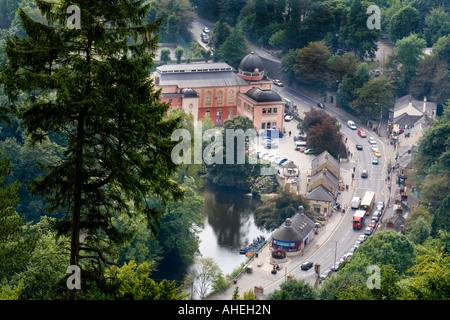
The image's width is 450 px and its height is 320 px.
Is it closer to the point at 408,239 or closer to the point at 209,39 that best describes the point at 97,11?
the point at 408,239

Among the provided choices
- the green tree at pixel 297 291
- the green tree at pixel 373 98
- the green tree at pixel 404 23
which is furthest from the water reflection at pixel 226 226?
the green tree at pixel 404 23

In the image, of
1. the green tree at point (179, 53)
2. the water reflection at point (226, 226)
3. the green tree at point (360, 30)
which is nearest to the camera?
the water reflection at point (226, 226)

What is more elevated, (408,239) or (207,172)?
(207,172)

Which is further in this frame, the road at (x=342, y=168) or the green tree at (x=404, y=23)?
the green tree at (x=404, y=23)

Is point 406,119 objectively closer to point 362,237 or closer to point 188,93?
point 188,93

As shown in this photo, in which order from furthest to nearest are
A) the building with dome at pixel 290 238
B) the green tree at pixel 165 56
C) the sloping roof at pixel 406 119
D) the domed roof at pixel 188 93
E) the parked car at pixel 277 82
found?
the green tree at pixel 165 56 → the parked car at pixel 277 82 → the domed roof at pixel 188 93 → the sloping roof at pixel 406 119 → the building with dome at pixel 290 238

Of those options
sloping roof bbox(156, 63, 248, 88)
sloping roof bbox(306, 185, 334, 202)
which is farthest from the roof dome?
sloping roof bbox(306, 185, 334, 202)

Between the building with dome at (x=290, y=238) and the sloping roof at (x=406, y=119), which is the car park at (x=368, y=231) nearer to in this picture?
the building with dome at (x=290, y=238)
